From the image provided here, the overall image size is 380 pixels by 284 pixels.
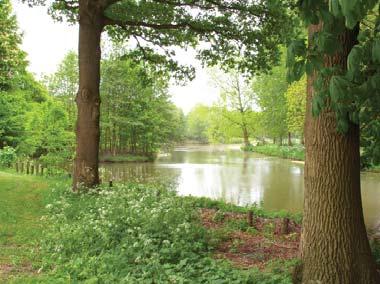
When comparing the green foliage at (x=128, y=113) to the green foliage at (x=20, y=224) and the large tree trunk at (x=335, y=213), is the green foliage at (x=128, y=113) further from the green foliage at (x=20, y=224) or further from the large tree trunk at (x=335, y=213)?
the large tree trunk at (x=335, y=213)

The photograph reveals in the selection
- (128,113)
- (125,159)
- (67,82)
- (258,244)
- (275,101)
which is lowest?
(258,244)

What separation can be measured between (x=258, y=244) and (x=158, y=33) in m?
9.09

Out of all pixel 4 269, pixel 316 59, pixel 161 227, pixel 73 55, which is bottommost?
Result: pixel 4 269

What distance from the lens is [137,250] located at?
5.29 meters

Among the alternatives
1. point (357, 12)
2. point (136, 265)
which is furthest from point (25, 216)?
point (357, 12)

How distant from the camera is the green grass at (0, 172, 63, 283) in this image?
17.1 ft

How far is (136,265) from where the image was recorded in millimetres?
4930

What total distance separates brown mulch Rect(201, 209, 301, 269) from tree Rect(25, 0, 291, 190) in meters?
3.93

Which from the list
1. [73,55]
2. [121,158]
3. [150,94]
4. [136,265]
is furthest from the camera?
[73,55]

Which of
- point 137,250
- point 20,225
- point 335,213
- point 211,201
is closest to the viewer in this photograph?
point 335,213

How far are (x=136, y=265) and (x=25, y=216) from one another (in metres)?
4.52

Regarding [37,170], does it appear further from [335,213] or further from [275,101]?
[275,101]

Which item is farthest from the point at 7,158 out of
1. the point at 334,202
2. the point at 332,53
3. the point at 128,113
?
the point at 332,53

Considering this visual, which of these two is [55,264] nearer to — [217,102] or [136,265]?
[136,265]
